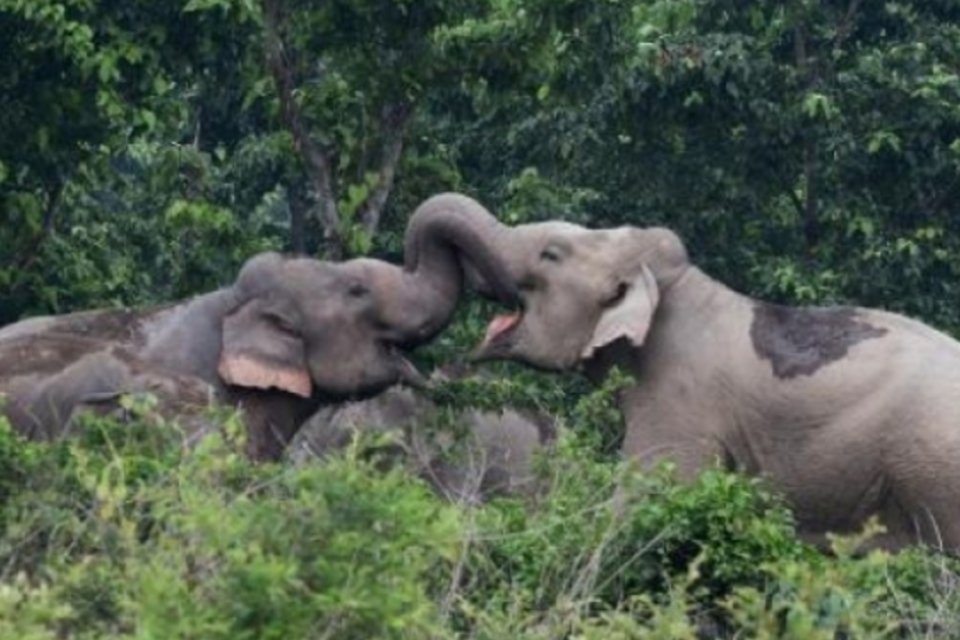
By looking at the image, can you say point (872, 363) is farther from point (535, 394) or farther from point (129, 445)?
point (129, 445)

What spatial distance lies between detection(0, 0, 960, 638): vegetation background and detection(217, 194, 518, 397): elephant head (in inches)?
20.9

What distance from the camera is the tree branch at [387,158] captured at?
16141 mm

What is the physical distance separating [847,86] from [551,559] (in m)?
6.97

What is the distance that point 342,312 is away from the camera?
1532cm

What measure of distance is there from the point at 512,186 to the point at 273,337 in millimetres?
2401

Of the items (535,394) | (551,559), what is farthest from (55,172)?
(551,559)

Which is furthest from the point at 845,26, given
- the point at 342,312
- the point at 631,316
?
the point at 631,316

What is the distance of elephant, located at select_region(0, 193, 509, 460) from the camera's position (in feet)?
49.5

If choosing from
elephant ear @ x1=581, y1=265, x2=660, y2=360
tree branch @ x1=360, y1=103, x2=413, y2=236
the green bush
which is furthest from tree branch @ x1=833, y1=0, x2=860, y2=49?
the green bush

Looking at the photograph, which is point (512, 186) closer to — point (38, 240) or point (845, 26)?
point (845, 26)

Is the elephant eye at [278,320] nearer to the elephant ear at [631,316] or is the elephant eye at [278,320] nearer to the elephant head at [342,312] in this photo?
the elephant head at [342,312]

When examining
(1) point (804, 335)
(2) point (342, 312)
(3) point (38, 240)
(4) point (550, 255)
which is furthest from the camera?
(3) point (38, 240)

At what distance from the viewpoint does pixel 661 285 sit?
14805 millimetres

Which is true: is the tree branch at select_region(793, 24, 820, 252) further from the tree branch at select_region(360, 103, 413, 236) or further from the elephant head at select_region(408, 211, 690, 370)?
the elephant head at select_region(408, 211, 690, 370)
